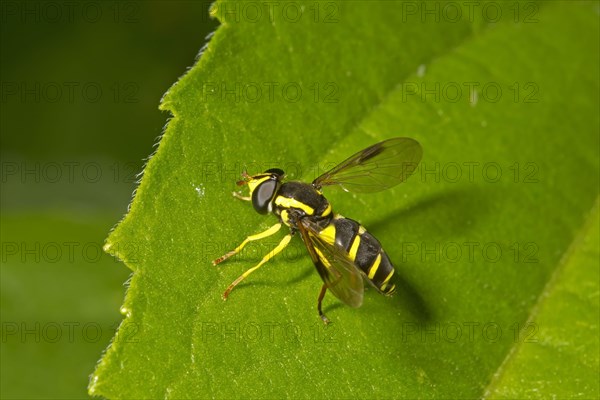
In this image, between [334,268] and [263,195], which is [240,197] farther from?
[334,268]

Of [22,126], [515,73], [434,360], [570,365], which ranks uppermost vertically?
[22,126]

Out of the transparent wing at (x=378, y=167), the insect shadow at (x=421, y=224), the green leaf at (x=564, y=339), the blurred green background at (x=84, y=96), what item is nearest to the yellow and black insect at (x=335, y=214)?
the transparent wing at (x=378, y=167)

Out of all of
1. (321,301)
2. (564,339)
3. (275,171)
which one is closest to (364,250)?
(321,301)

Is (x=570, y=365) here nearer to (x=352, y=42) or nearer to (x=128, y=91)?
(x=352, y=42)

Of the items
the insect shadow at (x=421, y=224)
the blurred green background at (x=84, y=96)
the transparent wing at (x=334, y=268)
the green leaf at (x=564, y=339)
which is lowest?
the green leaf at (x=564, y=339)

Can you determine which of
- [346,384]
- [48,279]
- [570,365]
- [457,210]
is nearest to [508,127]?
[457,210]

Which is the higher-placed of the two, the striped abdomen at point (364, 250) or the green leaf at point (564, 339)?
the striped abdomen at point (364, 250)

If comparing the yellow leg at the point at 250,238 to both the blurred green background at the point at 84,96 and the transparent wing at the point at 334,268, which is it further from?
the blurred green background at the point at 84,96
